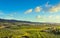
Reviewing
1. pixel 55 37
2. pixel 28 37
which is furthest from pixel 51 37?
pixel 28 37

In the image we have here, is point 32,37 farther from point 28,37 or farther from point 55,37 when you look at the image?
point 55,37

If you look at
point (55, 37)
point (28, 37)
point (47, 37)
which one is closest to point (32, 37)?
point (28, 37)

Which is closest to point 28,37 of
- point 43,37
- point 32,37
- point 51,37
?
point 32,37

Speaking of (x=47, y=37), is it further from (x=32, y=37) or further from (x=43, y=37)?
(x=32, y=37)

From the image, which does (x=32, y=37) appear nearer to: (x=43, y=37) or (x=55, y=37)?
(x=43, y=37)

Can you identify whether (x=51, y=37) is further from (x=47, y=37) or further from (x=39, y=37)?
(x=39, y=37)
